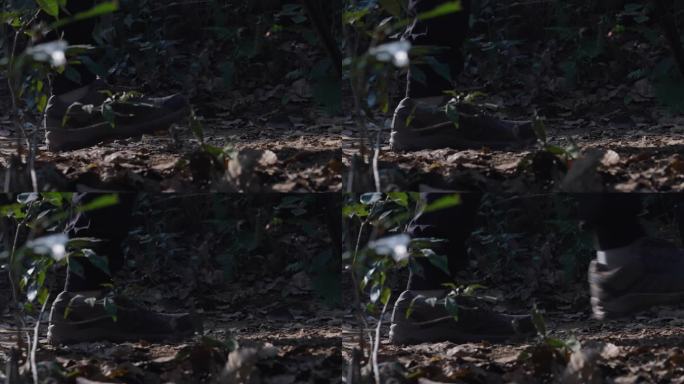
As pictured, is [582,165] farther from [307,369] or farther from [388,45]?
[307,369]

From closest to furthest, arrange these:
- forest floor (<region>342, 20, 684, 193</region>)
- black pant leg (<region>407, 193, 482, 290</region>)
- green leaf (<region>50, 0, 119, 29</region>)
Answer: green leaf (<region>50, 0, 119, 29</region>) < forest floor (<region>342, 20, 684, 193</region>) < black pant leg (<region>407, 193, 482, 290</region>)

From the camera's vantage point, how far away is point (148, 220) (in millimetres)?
2482

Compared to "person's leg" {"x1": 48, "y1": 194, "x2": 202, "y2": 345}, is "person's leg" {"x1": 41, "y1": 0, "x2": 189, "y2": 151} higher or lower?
higher

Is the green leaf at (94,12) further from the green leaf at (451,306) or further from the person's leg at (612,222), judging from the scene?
the person's leg at (612,222)

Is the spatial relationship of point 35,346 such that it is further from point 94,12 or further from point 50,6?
point 94,12

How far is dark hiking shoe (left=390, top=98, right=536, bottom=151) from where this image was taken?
7.96 feet

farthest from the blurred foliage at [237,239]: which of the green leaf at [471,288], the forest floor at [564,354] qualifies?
the green leaf at [471,288]

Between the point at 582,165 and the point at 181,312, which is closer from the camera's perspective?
the point at 582,165

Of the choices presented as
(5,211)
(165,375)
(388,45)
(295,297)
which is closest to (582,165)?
(388,45)

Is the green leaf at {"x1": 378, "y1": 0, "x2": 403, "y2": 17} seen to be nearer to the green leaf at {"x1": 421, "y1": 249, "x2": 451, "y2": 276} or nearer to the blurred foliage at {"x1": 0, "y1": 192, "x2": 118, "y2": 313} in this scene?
the green leaf at {"x1": 421, "y1": 249, "x2": 451, "y2": 276}

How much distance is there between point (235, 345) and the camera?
243cm

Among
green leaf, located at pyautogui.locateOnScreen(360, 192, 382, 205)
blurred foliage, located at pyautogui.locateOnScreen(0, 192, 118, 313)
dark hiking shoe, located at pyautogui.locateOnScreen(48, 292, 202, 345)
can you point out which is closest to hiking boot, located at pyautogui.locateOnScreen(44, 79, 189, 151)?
blurred foliage, located at pyautogui.locateOnScreen(0, 192, 118, 313)

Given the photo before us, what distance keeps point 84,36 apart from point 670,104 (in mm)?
1506

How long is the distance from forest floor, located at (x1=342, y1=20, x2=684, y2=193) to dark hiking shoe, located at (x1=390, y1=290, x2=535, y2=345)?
0.31m
